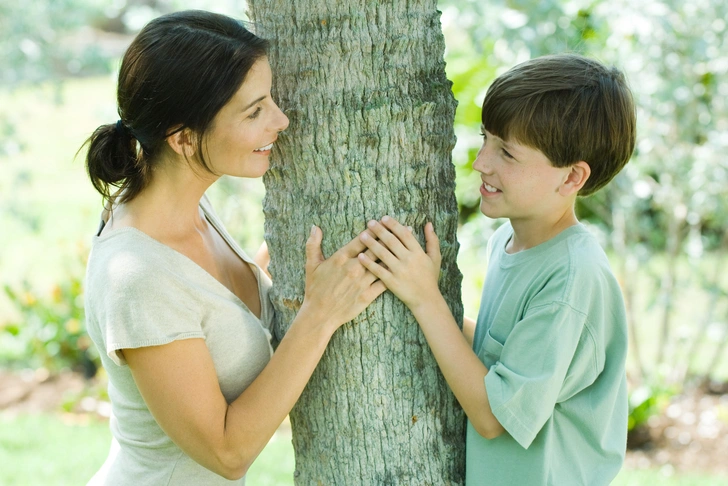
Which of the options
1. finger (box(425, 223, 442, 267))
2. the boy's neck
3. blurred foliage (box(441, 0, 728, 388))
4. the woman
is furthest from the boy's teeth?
blurred foliage (box(441, 0, 728, 388))

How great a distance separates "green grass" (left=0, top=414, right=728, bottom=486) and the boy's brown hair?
304cm

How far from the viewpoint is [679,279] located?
236 inches

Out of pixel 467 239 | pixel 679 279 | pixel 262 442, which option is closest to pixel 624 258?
pixel 679 279

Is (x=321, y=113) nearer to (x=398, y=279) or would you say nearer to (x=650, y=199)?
(x=398, y=279)

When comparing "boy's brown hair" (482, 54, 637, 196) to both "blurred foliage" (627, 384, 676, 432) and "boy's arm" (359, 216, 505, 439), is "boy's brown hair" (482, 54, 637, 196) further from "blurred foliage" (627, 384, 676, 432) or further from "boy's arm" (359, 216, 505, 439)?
"blurred foliage" (627, 384, 676, 432)

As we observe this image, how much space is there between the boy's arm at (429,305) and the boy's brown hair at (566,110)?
411mm

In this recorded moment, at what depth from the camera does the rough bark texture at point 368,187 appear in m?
1.95

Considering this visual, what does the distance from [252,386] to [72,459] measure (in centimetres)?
333

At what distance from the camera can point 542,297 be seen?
1.91 meters

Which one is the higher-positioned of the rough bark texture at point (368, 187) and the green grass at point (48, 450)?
the rough bark texture at point (368, 187)

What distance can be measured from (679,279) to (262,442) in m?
4.85


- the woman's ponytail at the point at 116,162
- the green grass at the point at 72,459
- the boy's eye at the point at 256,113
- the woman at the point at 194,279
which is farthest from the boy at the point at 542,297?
the green grass at the point at 72,459

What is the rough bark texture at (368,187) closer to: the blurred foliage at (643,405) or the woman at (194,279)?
the woman at (194,279)

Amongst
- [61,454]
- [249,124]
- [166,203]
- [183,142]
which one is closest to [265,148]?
[249,124]
